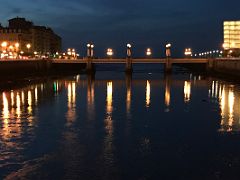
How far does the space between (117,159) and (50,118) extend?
12.6 meters

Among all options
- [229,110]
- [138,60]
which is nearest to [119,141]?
[229,110]

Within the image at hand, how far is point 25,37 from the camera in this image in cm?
15075

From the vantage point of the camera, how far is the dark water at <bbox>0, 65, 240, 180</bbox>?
1859 centimetres

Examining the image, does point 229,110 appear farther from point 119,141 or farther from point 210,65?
point 210,65

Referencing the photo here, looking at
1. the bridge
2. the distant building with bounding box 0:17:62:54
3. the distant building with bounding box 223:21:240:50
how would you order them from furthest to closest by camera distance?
the distant building with bounding box 223:21:240:50 < the distant building with bounding box 0:17:62:54 < the bridge

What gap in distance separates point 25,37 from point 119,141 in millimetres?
132765

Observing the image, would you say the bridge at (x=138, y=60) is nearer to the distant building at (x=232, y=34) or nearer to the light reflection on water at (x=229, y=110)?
the distant building at (x=232, y=34)

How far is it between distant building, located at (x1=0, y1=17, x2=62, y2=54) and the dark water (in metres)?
94.9

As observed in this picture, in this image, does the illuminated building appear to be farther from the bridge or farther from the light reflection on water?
the light reflection on water

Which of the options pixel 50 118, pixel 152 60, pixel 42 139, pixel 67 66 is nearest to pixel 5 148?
pixel 42 139

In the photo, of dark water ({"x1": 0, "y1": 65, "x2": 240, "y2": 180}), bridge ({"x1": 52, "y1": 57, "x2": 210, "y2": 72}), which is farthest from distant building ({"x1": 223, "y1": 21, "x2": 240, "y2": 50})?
dark water ({"x1": 0, "y1": 65, "x2": 240, "y2": 180})

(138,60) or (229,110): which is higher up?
(138,60)

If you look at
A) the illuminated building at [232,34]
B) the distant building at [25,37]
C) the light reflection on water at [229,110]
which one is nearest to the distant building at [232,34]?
the illuminated building at [232,34]

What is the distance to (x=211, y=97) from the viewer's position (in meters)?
47.8
